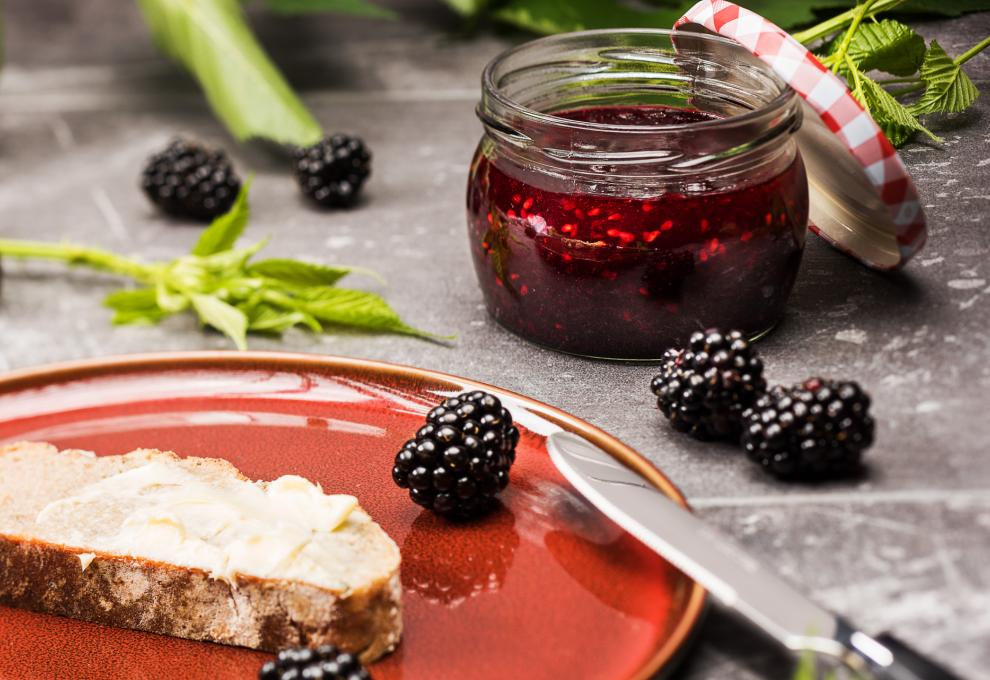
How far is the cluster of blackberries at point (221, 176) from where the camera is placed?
215cm

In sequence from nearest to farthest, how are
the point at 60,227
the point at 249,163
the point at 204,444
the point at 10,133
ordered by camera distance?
the point at 204,444 < the point at 60,227 < the point at 249,163 < the point at 10,133

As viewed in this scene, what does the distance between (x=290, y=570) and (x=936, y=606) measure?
0.60 metres

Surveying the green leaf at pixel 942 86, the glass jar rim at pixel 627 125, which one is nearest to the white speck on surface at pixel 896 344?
the glass jar rim at pixel 627 125

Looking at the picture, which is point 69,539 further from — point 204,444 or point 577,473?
point 577,473

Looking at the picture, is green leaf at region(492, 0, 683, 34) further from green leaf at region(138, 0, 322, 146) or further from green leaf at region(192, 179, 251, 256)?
green leaf at region(192, 179, 251, 256)

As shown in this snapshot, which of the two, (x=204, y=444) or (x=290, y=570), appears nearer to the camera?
(x=290, y=570)

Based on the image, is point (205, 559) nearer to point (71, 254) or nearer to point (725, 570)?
point (725, 570)

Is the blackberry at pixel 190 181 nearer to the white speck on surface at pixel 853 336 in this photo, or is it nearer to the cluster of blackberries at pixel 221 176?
the cluster of blackberries at pixel 221 176

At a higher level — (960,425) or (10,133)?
(960,425)

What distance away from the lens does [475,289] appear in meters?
1.83

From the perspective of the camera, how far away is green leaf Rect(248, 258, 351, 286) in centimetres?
175

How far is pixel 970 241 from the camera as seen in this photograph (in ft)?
5.01

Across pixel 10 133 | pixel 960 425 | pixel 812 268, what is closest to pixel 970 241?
pixel 812 268

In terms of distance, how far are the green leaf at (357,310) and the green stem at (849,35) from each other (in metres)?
0.70
